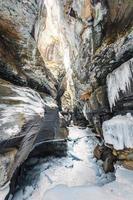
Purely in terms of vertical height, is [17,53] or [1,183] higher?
[17,53]

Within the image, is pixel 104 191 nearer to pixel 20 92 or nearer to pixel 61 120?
pixel 20 92

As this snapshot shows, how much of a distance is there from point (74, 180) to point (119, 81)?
3576mm

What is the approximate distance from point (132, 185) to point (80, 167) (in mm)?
2907

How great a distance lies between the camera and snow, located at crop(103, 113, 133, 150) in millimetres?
5320

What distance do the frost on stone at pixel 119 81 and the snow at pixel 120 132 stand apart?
62 centimetres

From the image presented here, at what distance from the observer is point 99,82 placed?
24.6ft

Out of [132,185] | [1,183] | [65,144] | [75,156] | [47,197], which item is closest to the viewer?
[1,183]

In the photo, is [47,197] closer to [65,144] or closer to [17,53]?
[65,144]

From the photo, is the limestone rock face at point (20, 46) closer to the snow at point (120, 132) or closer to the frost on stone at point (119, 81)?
A: the frost on stone at point (119, 81)

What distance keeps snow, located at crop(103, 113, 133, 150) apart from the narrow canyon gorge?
26 millimetres

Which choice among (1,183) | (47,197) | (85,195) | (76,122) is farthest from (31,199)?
(76,122)

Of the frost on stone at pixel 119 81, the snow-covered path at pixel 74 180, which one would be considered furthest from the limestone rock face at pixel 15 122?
the frost on stone at pixel 119 81

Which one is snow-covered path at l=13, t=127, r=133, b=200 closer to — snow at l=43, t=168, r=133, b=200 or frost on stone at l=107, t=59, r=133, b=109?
snow at l=43, t=168, r=133, b=200

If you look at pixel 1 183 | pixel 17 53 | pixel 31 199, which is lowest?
pixel 31 199
